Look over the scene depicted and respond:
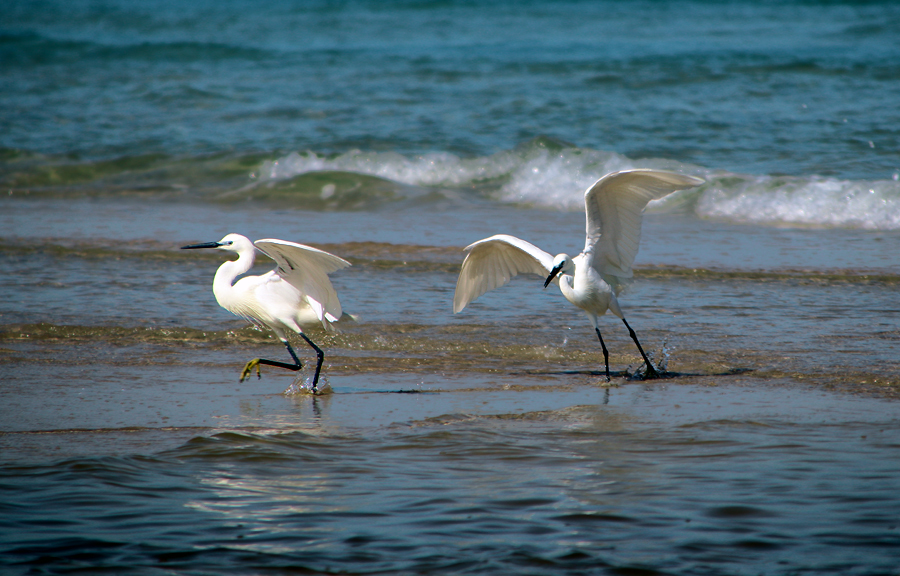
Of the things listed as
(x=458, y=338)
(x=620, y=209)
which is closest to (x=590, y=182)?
(x=458, y=338)

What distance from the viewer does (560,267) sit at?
564 cm

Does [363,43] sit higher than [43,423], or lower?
higher

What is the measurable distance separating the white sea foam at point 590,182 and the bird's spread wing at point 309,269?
6.45 metres

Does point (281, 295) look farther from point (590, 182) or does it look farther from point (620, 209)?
point (590, 182)

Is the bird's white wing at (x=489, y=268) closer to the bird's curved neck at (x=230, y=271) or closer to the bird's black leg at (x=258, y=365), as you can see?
the bird's black leg at (x=258, y=365)

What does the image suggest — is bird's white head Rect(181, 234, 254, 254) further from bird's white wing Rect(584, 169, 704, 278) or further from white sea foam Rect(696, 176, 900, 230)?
white sea foam Rect(696, 176, 900, 230)

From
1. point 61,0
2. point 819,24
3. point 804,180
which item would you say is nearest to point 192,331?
point 804,180

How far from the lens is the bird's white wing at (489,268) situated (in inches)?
246

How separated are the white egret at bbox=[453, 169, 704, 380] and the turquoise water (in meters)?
0.45

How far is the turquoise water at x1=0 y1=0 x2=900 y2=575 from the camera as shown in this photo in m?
3.35

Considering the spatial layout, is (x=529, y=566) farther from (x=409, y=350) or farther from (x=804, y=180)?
(x=804, y=180)

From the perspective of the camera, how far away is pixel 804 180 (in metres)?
11.2

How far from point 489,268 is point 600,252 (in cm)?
85

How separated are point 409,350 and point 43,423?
2398 mm
